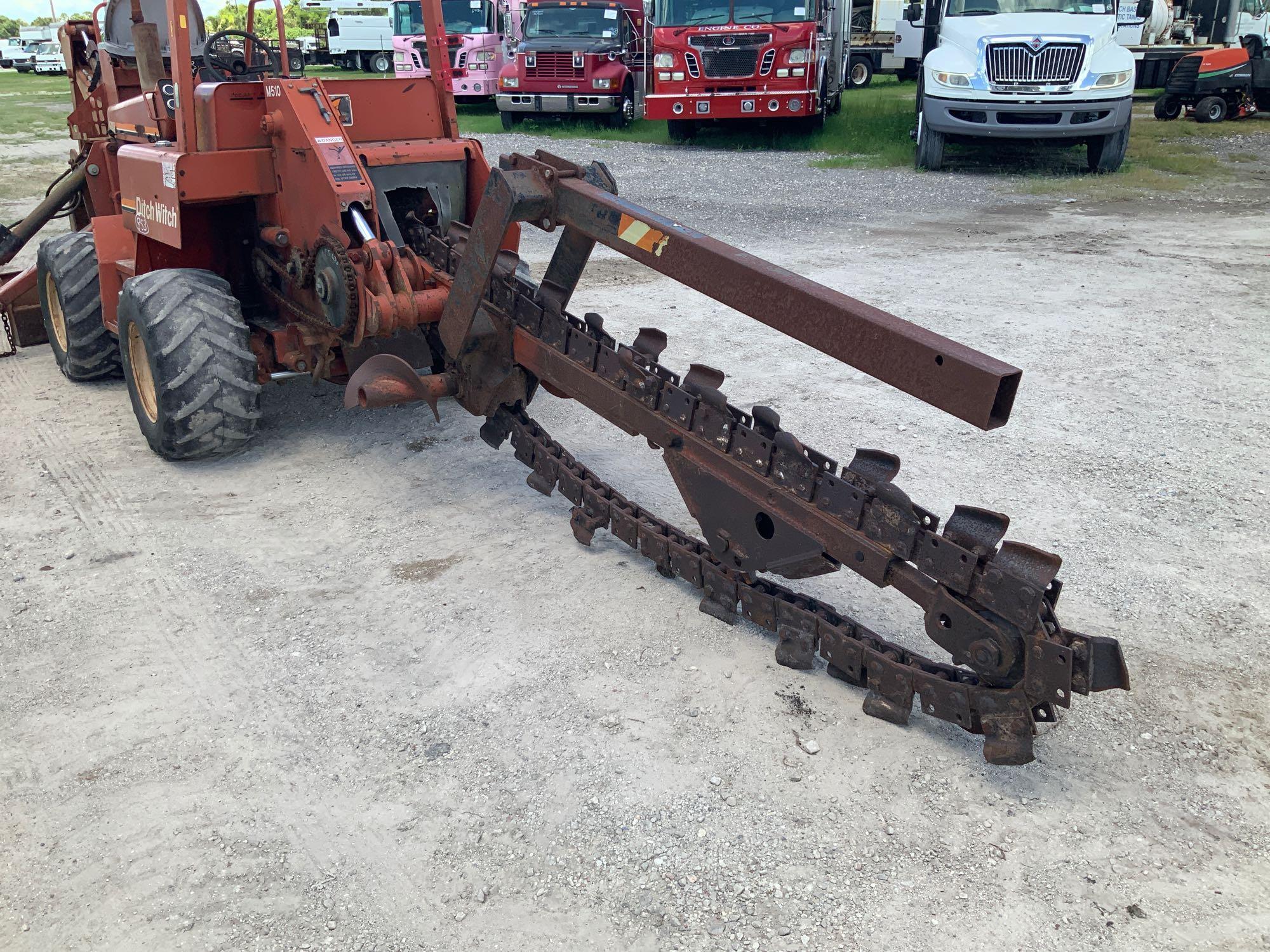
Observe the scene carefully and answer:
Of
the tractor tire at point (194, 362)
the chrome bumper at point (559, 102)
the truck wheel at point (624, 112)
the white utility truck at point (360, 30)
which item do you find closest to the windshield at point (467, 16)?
the chrome bumper at point (559, 102)

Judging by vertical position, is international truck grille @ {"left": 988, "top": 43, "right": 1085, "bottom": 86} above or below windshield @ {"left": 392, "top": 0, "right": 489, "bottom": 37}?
below

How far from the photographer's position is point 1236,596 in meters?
4.04

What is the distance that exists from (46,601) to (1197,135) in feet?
59.8

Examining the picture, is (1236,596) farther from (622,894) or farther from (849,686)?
(622,894)

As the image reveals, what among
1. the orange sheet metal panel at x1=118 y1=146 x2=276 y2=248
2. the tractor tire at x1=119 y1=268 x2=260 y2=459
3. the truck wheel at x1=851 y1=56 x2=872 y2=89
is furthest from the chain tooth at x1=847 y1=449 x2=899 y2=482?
the truck wheel at x1=851 y1=56 x2=872 y2=89

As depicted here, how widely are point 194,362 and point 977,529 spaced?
3640mm

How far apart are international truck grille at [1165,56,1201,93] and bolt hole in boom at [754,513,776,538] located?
19.0m

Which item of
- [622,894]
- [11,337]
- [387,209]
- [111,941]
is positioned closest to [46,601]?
[111,941]

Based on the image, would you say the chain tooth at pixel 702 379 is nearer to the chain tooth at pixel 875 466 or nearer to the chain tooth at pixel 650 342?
the chain tooth at pixel 650 342

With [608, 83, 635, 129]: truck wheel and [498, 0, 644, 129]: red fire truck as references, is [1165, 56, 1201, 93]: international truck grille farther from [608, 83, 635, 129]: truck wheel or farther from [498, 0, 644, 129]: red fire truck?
[608, 83, 635, 129]: truck wheel

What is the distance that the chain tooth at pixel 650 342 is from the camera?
13.1 feet

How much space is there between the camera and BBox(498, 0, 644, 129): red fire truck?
706 inches

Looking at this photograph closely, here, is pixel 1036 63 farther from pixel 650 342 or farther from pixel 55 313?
pixel 55 313

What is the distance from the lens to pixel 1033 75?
12367 millimetres
